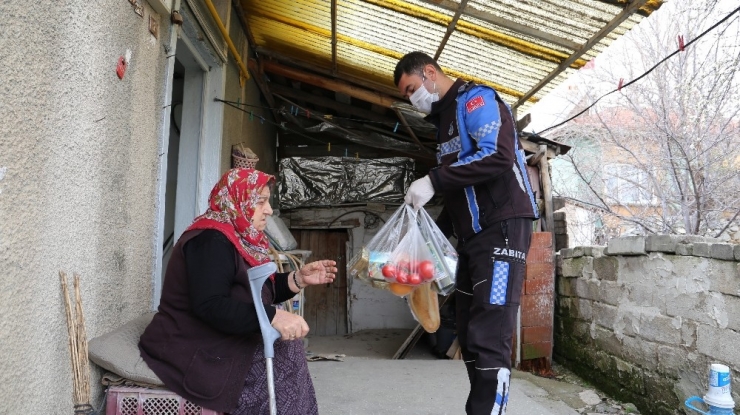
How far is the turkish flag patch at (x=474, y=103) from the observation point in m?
2.27

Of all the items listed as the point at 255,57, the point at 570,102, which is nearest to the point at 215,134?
the point at 255,57

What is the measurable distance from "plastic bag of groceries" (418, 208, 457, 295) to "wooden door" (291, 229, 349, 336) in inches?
231

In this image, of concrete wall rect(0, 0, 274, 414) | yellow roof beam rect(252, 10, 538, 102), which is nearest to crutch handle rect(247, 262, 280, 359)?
concrete wall rect(0, 0, 274, 414)

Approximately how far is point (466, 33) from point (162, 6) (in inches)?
87.9

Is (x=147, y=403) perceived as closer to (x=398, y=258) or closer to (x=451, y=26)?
(x=398, y=258)

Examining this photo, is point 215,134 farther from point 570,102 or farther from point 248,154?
point 570,102

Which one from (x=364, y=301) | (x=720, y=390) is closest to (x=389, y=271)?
(x=720, y=390)

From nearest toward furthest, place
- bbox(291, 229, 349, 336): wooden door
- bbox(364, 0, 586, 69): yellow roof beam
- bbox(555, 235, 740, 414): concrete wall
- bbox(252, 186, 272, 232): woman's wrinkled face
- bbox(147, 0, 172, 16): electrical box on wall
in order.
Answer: bbox(252, 186, 272, 232): woman's wrinkled face
bbox(147, 0, 172, 16): electrical box on wall
bbox(555, 235, 740, 414): concrete wall
bbox(364, 0, 586, 69): yellow roof beam
bbox(291, 229, 349, 336): wooden door

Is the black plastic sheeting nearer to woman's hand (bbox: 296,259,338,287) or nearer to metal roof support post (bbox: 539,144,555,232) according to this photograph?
metal roof support post (bbox: 539,144,555,232)

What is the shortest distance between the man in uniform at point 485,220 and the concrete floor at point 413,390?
102cm

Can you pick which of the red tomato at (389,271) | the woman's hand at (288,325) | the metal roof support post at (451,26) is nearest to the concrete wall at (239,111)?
the metal roof support post at (451,26)

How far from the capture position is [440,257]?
2305 mm

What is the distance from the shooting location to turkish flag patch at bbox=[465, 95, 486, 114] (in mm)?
2270

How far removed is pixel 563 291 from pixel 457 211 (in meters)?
3.28
